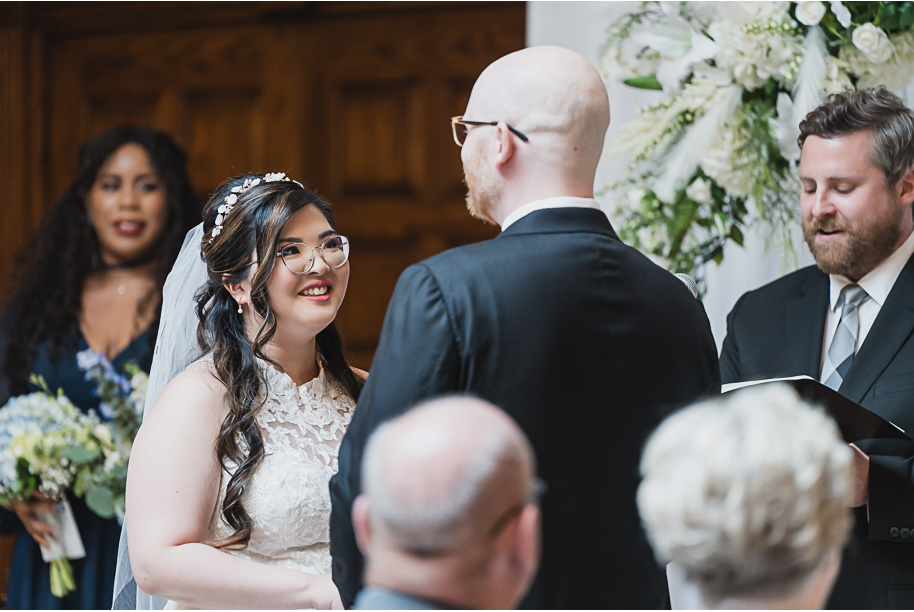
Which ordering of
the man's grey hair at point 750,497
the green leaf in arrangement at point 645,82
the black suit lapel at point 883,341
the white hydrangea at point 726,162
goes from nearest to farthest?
the man's grey hair at point 750,497, the black suit lapel at point 883,341, the white hydrangea at point 726,162, the green leaf in arrangement at point 645,82

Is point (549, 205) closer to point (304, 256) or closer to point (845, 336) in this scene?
point (304, 256)

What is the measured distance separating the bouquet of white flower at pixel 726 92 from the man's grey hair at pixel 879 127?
0.10 m

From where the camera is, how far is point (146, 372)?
11.3 ft

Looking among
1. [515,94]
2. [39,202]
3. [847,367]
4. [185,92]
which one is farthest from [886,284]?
[39,202]

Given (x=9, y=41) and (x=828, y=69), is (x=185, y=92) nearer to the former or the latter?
(x=9, y=41)

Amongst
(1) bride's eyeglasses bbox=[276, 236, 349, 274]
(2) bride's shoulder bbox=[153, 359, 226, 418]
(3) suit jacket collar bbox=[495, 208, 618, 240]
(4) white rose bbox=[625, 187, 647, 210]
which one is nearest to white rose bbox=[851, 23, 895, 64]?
(4) white rose bbox=[625, 187, 647, 210]

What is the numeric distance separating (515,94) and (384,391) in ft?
1.82

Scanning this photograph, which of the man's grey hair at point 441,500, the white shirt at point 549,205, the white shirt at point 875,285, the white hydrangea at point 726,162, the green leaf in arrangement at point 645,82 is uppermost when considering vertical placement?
the green leaf in arrangement at point 645,82

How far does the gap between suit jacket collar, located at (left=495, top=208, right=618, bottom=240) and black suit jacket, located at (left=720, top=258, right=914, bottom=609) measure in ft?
3.46

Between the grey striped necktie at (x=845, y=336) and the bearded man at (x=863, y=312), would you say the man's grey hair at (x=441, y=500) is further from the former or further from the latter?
the grey striped necktie at (x=845, y=336)

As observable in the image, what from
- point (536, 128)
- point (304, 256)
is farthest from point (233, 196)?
point (536, 128)

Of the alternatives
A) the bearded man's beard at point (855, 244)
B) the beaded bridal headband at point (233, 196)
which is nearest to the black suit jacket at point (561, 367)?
the beaded bridal headband at point (233, 196)

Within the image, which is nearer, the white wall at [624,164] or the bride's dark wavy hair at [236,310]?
the bride's dark wavy hair at [236,310]

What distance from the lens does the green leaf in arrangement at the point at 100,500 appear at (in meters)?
3.19
